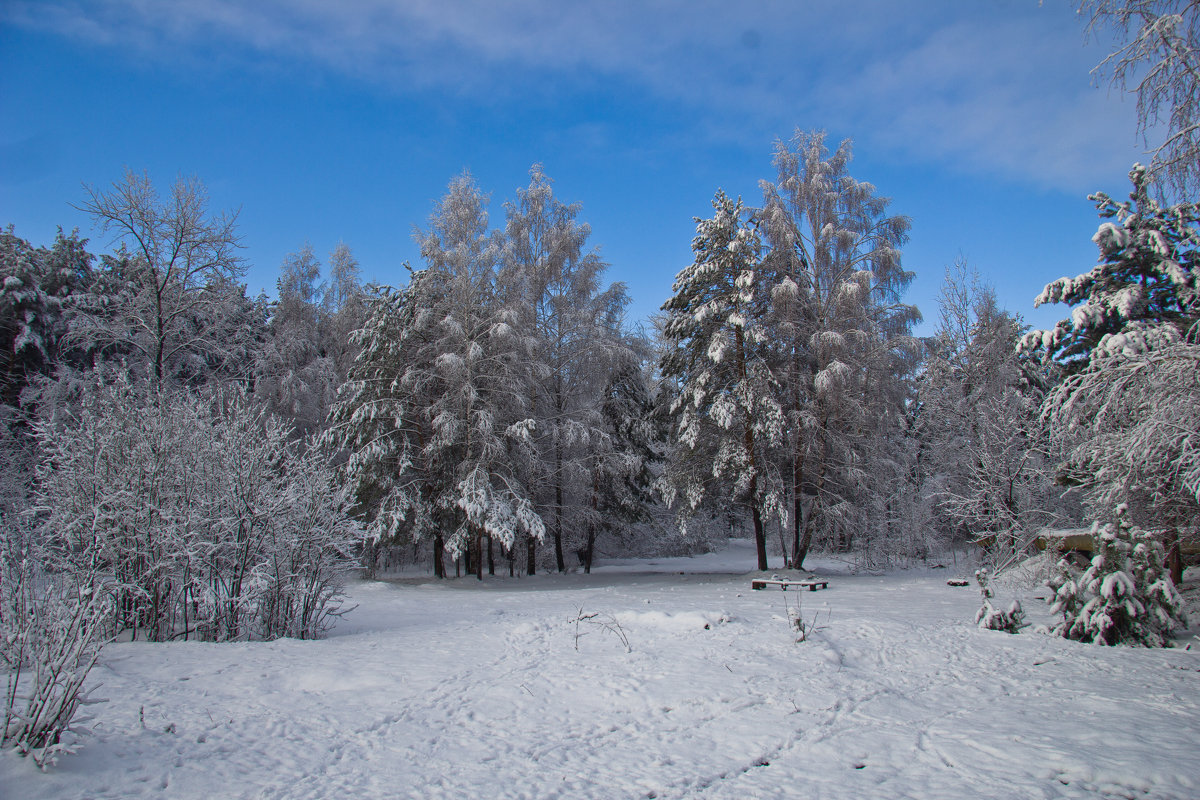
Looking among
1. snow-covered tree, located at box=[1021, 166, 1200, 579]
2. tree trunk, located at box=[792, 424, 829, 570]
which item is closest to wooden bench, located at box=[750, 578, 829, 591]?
tree trunk, located at box=[792, 424, 829, 570]

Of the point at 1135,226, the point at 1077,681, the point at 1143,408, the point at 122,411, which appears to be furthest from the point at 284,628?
the point at 1135,226

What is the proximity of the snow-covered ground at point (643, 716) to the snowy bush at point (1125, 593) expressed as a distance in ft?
1.22

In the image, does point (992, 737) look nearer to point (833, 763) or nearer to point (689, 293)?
point (833, 763)

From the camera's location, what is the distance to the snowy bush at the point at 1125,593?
8.04m

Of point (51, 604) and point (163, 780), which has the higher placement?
point (51, 604)

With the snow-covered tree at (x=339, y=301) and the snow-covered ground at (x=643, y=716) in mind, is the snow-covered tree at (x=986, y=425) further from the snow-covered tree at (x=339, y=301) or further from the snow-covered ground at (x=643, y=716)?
the snow-covered tree at (x=339, y=301)

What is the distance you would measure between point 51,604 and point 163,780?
62.6 inches

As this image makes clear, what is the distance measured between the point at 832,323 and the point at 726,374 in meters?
3.24

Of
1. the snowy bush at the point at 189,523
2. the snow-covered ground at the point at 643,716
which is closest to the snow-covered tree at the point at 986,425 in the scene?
the snow-covered ground at the point at 643,716

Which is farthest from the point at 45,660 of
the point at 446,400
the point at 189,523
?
the point at 446,400

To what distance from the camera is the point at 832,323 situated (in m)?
17.8

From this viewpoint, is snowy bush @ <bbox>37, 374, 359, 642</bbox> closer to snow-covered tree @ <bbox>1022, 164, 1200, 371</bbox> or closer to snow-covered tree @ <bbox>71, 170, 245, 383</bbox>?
snow-covered tree @ <bbox>71, 170, 245, 383</bbox>

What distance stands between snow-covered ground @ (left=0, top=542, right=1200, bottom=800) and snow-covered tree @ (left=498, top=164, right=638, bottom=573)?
11303 mm

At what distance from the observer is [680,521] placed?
1805cm
